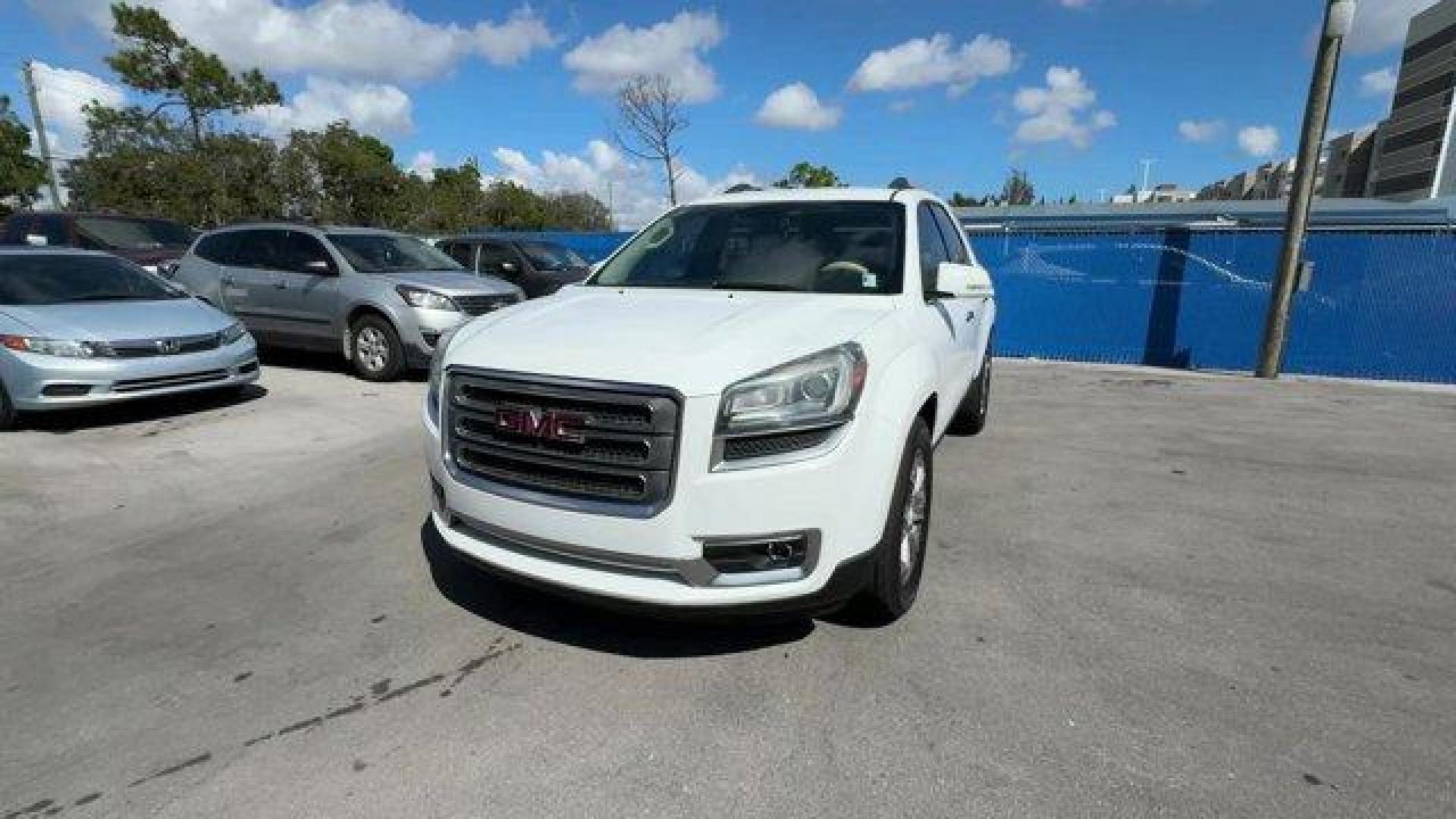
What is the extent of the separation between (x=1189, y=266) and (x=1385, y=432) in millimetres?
4269

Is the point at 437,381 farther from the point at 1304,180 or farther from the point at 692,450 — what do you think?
the point at 1304,180

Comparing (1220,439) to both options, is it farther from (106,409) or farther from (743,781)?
(106,409)

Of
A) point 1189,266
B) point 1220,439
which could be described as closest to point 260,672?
point 1220,439

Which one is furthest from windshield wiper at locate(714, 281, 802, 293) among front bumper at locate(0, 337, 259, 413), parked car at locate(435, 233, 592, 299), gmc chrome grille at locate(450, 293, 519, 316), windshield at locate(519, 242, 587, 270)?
windshield at locate(519, 242, 587, 270)

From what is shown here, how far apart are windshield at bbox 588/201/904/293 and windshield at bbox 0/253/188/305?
5631 mm

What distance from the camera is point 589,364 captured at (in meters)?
2.56

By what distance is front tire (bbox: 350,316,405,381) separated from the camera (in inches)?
322

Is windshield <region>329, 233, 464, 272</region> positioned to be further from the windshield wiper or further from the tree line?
the tree line

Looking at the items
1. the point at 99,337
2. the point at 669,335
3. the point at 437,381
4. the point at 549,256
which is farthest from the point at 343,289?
the point at 669,335

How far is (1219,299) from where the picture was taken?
10.4 meters

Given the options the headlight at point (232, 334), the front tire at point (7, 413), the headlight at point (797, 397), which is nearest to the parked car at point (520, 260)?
the headlight at point (232, 334)

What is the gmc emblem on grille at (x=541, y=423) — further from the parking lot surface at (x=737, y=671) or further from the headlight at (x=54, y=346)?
the headlight at (x=54, y=346)

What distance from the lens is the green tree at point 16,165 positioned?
41.8 m

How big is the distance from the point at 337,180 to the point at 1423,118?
90.2 meters
